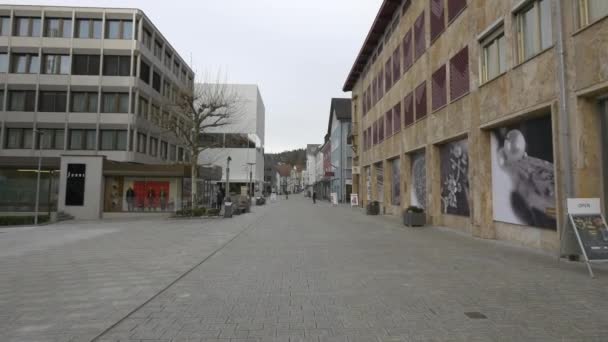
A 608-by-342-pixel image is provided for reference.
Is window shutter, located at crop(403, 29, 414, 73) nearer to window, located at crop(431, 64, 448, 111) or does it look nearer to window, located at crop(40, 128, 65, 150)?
window, located at crop(431, 64, 448, 111)

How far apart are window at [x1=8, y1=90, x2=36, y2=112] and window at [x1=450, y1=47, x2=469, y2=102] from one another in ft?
117

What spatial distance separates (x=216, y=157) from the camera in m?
58.1

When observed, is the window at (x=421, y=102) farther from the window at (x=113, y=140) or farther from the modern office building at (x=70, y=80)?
the window at (x=113, y=140)

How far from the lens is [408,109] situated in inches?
805

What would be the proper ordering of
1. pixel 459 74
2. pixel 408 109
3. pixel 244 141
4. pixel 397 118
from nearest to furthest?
1. pixel 459 74
2. pixel 408 109
3. pixel 397 118
4. pixel 244 141

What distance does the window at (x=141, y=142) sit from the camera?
113ft

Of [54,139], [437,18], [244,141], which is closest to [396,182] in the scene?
[437,18]

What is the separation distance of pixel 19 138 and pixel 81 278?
1353 inches

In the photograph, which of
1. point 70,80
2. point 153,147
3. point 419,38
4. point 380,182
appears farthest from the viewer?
point 153,147

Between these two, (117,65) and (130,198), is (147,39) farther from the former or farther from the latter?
(130,198)

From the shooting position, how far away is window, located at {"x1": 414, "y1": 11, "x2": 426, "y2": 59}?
18.4 metres

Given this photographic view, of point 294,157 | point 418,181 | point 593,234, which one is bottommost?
point 593,234

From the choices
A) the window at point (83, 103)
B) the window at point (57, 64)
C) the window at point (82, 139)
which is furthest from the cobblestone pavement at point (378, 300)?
the window at point (57, 64)

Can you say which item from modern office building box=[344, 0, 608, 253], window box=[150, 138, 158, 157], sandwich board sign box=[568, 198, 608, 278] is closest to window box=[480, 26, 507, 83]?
modern office building box=[344, 0, 608, 253]
